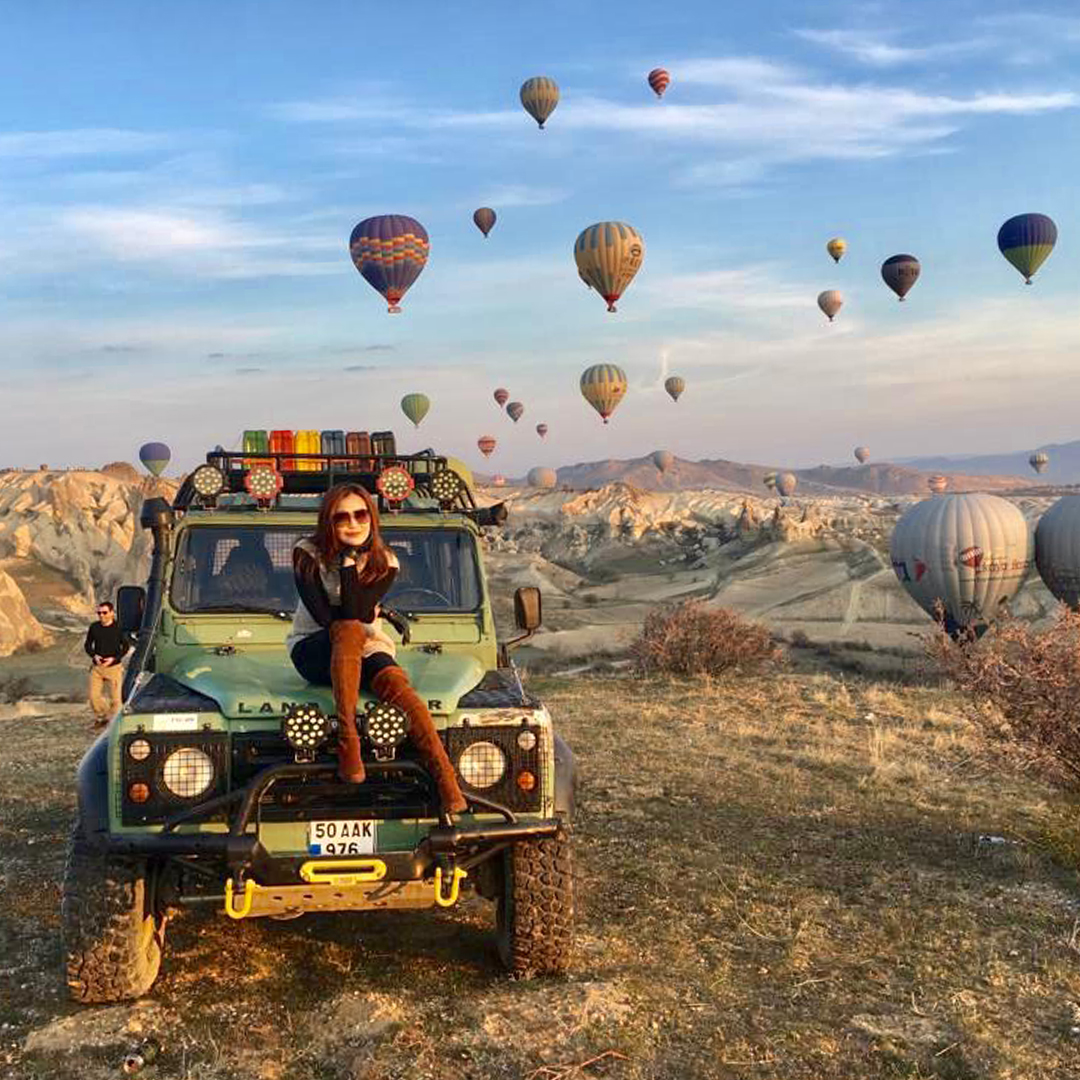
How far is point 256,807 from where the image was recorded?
15.2ft

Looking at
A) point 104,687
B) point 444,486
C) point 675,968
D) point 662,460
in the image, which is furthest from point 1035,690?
point 662,460

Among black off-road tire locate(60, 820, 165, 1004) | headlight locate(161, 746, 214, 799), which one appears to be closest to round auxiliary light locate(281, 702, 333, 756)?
headlight locate(161, 746, 214, 799)

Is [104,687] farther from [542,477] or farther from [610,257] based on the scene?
[542,477]

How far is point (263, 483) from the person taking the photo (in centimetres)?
639

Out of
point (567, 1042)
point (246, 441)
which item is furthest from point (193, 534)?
point (567, 1042)

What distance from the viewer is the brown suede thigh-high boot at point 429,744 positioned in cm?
470

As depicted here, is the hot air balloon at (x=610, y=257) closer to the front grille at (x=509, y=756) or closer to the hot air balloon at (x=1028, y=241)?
the hot air balloon at (x=1028, y=241)

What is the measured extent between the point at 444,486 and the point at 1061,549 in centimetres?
2981

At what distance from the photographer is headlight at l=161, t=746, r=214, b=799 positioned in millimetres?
4750

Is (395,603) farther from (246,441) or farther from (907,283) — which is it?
(907,283)

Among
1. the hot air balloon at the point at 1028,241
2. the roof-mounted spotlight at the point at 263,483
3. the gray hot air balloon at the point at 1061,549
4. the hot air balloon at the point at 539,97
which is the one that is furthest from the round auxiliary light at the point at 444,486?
the hot air balloon at the point at 539,97

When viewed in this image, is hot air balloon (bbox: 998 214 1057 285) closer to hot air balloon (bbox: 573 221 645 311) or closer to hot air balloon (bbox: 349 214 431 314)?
hot air balloon (bbox: 573 221 645 311)

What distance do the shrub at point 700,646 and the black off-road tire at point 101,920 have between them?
49.6 ft

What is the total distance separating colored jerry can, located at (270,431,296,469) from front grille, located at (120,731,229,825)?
109 inches
